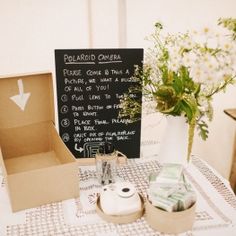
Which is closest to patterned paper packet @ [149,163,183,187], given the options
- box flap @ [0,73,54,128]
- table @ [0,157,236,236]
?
table @ [0,157,236,236]

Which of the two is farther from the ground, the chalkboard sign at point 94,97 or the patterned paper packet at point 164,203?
the chalkboard sign at point 94,97

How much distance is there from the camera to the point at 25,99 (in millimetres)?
1430

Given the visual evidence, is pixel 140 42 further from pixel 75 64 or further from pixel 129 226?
pixel 129 226

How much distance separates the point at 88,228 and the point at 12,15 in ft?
4.42

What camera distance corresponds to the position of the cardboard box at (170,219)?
108 cm

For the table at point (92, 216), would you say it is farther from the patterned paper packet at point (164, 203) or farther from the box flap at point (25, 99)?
the box flap at point (25, 99)

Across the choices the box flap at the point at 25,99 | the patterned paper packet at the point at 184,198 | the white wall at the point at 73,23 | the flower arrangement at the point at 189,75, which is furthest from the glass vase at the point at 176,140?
the white wall at the point at 73,23

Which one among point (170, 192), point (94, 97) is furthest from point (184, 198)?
point (94, 97)

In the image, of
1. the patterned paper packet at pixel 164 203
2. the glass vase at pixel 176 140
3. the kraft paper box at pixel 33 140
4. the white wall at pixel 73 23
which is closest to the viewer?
the patterned paper packet at pixel 164 203

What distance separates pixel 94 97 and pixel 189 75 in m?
0.44

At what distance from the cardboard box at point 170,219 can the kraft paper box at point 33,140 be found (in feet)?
0.99

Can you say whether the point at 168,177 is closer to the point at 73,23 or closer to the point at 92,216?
the point at 92,216

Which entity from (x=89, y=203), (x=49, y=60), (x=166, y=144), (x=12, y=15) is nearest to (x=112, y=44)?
(x=49, y=60)

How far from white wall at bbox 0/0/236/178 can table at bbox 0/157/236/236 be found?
3.00 feet
